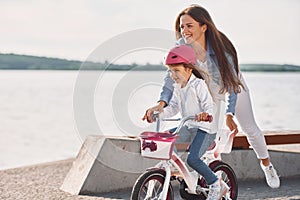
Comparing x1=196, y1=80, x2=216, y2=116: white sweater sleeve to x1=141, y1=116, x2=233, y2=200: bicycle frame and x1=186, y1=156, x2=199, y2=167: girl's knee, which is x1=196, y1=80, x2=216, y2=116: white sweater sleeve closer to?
x1=141, y1=116, x2=233, y2=200: bicycle frame

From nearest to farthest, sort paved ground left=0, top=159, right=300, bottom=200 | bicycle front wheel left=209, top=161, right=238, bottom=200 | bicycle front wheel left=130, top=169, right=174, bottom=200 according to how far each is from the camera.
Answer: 1. bicycle front wheel left=130, top=169, right=174, bottom=200
2. bicycle front wheel left=209, top=161, right=238, bottom=200
3. paved ground left=0, top=159, right=300, bottom=200

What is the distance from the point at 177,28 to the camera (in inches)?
214

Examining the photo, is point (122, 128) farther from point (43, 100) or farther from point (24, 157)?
point (43, 100)

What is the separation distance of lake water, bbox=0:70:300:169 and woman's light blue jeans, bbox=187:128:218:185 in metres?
0.41

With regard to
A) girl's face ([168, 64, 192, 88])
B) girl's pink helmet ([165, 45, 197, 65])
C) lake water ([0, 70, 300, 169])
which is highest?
girl's pink helmet ([165, 45, 197, 65])

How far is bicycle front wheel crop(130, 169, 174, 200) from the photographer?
191 inches

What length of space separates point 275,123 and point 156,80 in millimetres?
9043

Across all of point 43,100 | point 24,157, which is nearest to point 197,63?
point 24,157

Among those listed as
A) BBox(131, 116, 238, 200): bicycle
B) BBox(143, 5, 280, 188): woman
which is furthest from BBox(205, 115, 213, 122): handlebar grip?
BBox(143, 5, 280, 188): woman

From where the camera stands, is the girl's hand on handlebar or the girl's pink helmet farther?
the girl's pink helmet

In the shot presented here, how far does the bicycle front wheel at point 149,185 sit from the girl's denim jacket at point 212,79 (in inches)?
23.3

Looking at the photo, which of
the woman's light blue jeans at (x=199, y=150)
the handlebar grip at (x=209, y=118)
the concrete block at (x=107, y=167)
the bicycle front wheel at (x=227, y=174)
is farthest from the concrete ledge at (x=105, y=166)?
the handlebar grip at (x=209, y=118)

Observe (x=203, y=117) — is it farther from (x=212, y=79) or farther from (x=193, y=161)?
(x=212, y=79)

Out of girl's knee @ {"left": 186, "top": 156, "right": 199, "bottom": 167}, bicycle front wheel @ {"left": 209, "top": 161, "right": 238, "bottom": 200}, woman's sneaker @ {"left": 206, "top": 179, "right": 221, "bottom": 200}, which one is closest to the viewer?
girl's knee @ {"left": 186, "top": 156, "right": 199, "bottom": 167}
